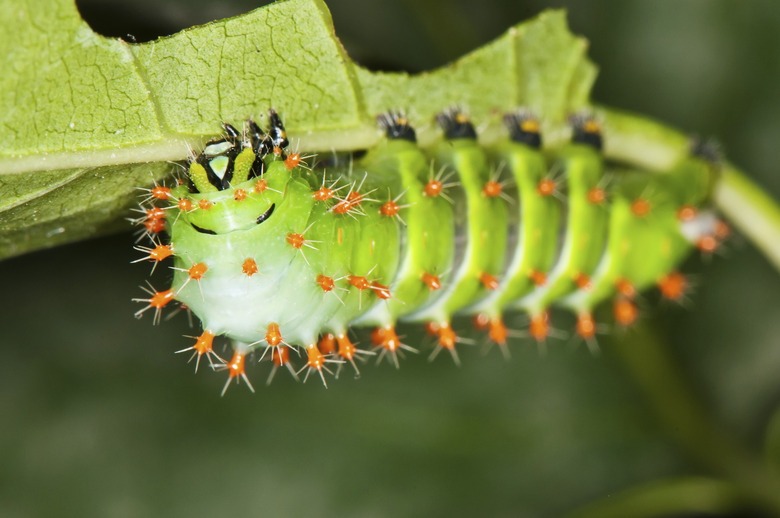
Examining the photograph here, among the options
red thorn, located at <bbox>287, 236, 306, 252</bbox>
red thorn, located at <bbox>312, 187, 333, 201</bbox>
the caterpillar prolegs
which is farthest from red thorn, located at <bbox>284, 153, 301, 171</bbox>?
red thorn, located at <bbox>287, 236, 306, 252</bbox>

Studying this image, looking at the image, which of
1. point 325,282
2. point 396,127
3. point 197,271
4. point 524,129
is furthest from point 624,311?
point 197,271

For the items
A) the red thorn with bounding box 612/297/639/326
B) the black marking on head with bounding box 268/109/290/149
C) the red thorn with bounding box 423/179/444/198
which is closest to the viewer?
the black marking on head with bounding box 268/109/290/149

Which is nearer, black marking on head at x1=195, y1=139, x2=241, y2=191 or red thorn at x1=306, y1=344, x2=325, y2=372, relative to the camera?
black marking on head at x1=195, y1=139, x2=241, y2=191

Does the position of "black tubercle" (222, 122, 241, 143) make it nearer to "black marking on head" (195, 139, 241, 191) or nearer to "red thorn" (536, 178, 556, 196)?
"black marking on head" (195, 139, 241, 191)

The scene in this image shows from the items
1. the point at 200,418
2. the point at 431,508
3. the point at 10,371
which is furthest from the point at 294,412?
the point at 10,371

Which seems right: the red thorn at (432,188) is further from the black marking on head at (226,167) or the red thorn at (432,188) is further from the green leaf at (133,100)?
the black marking on head at (226,167)

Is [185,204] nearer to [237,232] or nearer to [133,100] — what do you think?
[237,232]

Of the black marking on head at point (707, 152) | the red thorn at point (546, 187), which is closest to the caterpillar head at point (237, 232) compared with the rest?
the red thorn at point (546, 187)
